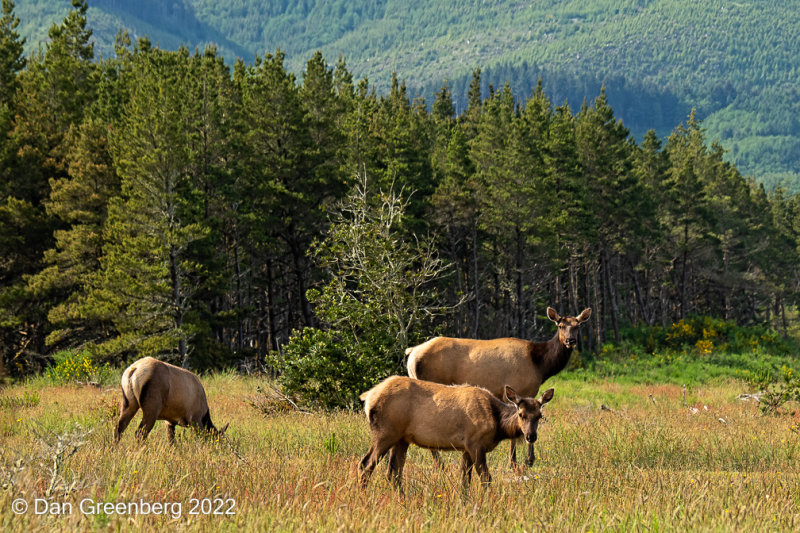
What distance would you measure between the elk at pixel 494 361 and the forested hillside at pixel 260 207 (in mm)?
3442

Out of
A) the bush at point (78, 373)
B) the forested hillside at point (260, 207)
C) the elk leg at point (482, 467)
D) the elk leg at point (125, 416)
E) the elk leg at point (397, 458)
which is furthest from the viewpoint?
the forested hillside at point (260, 207)

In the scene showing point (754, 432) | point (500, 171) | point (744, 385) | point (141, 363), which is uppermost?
point (500, 171)

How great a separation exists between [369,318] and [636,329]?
127 ft

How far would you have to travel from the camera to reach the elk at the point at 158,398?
33.6 feet

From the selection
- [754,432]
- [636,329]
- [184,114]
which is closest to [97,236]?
[184,114]

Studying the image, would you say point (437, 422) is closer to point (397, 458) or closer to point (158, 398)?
point (397, 458)

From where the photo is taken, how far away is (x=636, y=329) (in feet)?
166

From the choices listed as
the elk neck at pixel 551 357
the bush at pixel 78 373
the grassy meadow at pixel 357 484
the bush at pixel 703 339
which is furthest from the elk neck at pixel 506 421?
the bush at pixel 703 339

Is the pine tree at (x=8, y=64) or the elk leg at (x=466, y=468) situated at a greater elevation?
the pine tree at (x=8, y=64)

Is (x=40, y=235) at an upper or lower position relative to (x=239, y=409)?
upper

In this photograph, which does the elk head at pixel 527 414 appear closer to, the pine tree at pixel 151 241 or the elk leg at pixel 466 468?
the elk leg at pixel 466 468

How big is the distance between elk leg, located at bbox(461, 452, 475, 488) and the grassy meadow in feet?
0.34

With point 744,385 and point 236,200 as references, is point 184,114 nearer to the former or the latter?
point 236,200

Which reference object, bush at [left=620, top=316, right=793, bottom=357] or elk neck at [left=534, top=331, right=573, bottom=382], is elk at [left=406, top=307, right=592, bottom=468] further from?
bush at [left=620, top=316, right=793, bottom=357]
